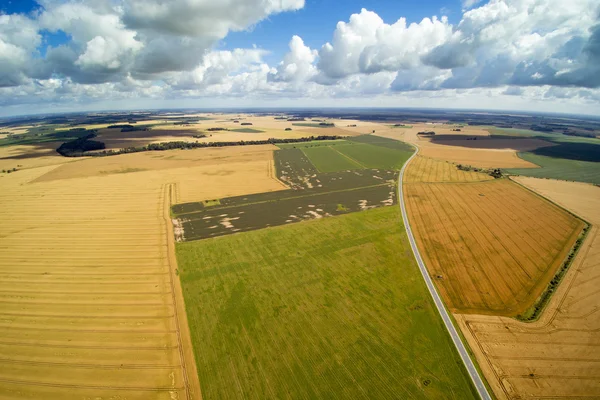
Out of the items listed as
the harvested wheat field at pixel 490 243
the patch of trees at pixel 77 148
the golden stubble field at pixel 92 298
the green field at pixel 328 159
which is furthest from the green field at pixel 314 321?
the patch of trees at pixel 77 148

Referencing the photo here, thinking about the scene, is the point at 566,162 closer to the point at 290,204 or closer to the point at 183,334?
the point at 290,204

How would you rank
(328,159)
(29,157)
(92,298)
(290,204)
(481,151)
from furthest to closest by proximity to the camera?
(481,151) → (29,157) → (328,159) → (290,204) → (92,298)

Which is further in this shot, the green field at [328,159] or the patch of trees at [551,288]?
the green field at [328,159]

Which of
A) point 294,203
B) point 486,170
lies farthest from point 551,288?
point 486,170

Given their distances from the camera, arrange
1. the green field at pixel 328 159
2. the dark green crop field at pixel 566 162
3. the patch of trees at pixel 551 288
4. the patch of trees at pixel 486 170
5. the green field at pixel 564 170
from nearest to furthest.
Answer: the patch of trees at pixel 551 288, the patch of trees at pixel 486 170, the green field at pixel 564 170, the dark green crop field at pixel 566 162, the green field at pixel 328 159

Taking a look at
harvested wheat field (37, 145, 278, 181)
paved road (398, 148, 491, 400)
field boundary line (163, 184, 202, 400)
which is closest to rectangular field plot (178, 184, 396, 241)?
field boundary line (163, 184, 202, 400)

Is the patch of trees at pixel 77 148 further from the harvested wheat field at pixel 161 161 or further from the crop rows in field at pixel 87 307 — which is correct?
the crop rows in field at pixel 87 307

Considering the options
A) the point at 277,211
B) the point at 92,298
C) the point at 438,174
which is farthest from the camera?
the point at 438,174
